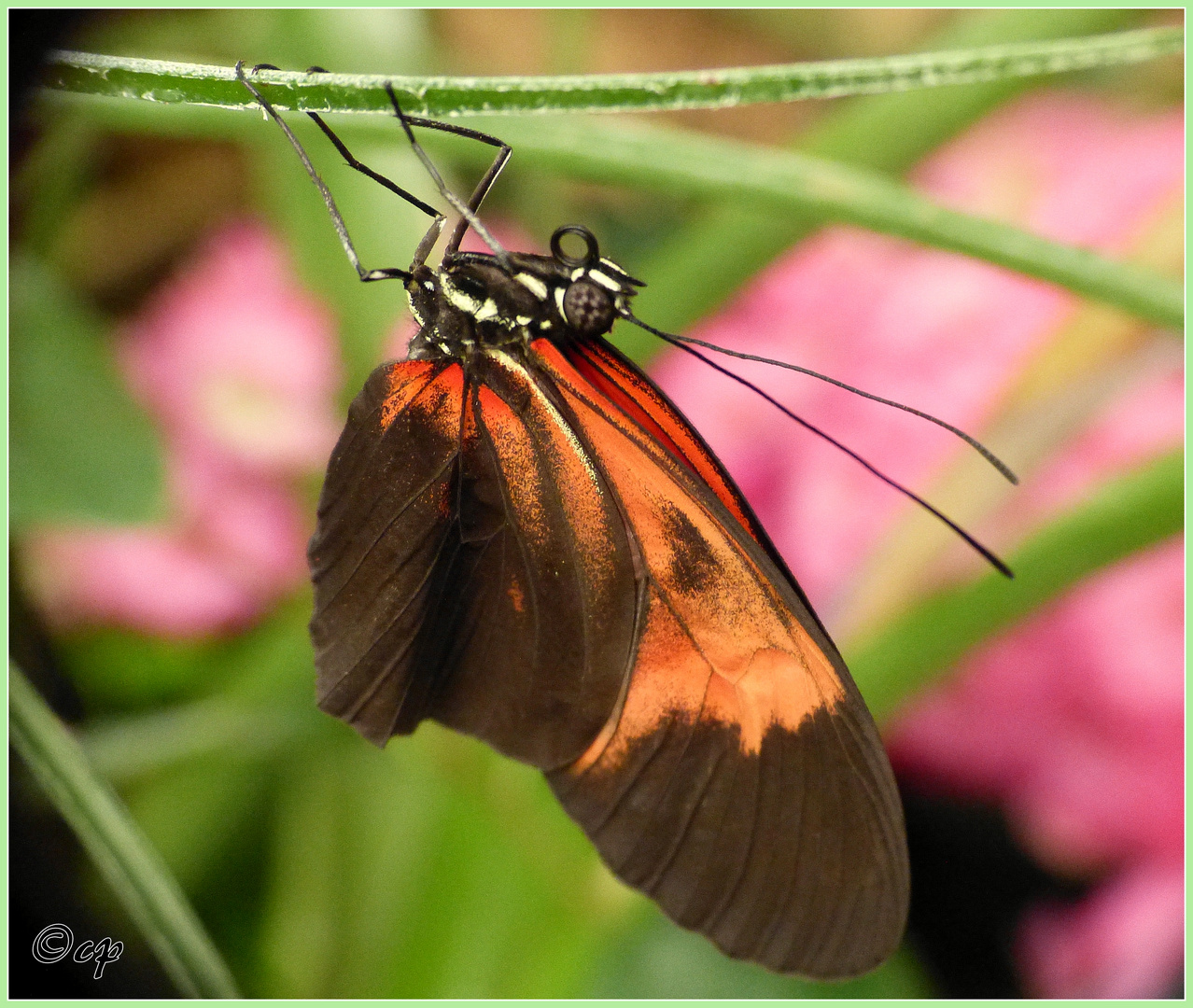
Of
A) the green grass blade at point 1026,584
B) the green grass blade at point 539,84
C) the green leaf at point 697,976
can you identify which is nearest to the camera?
the green grass blade at point 539,84

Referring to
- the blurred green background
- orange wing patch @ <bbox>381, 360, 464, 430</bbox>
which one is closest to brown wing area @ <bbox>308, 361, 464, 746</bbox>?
orange wing patch @ <bbox>381, 360, 464, 430</bbox>

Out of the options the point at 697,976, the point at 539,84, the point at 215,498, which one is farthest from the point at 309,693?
the point at 539,84

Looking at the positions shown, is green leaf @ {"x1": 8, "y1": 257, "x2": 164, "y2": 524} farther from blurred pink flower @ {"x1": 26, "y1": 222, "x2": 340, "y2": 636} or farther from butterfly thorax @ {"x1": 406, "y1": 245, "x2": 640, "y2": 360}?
butterfly thorax @ {"x1": 406, "y1": 245, "x2": 640, "y2": 360}

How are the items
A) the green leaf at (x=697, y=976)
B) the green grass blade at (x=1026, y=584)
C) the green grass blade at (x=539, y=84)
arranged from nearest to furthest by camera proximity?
the green grass blade at (x=539, y=84)
the green grass blade at (x=1026, y=584)
the green leaf at (x=697, y=976)

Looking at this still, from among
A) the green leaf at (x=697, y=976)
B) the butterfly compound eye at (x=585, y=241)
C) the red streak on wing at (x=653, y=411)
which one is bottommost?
the green leaf at (x=697, y=976)

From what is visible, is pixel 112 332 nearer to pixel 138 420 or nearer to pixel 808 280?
pixel 138 420

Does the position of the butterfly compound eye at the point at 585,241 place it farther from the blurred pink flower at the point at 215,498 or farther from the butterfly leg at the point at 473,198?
the blurred pink flower at the point at 215,498

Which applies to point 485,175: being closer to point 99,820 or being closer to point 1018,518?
point 99,820

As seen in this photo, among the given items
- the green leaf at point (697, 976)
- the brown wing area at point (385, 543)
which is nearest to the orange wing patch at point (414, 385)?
the brown wing area at point (385, 543)
